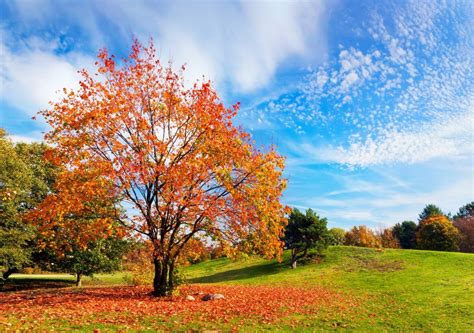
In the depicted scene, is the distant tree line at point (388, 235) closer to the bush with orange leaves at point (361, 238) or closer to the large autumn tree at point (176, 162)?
the bush with orange leaves at point (361, 238)

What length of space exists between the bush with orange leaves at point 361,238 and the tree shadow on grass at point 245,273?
34693mm

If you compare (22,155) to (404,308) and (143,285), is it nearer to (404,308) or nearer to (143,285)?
(143,285)

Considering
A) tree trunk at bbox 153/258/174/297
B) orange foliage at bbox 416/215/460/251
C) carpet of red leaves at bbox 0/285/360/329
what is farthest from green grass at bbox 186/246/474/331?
orange foliage at bbox 416/215/460/251

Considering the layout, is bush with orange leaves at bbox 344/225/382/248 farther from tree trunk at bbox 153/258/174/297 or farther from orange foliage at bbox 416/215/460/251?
tree trunk at bbox 153/258/174/297

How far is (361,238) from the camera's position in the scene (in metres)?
82.5

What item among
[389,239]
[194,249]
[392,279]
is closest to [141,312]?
[194,249]

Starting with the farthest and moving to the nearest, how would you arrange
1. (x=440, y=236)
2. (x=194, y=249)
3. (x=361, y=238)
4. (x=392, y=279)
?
(x=361, y=238), (x=440, y=236), (x=392, y=279), (x=194, y=249)

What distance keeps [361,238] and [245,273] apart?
143 ft

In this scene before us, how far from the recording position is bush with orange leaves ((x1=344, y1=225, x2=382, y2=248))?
257 feet

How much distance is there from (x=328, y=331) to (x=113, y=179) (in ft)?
43.7

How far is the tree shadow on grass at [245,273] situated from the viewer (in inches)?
1932

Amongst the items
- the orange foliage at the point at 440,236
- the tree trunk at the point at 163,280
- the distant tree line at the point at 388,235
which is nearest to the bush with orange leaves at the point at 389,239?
the distant tree line at the point at 388,235

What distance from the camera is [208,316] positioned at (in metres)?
15.1

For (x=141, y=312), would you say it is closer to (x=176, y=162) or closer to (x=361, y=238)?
(x=176, y=162)
